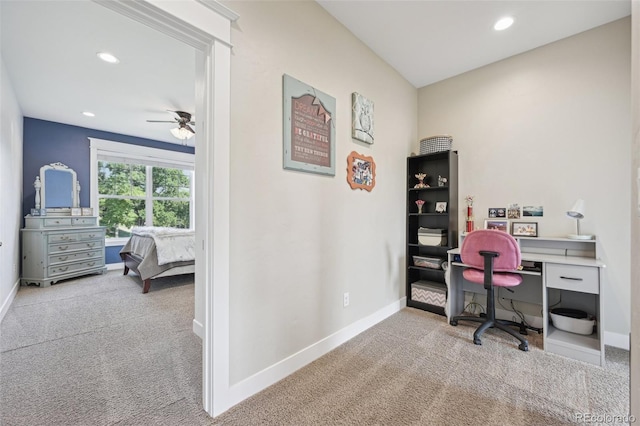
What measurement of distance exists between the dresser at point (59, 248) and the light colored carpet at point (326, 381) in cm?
166

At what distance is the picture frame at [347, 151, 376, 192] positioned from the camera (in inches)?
91.8

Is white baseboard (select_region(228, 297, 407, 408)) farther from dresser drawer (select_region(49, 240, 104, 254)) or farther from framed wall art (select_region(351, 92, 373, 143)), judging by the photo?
dresser drawer (select_region(49, 240, 104, 254))

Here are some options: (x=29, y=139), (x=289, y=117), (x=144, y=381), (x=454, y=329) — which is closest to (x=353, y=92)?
(x=289, y=117)

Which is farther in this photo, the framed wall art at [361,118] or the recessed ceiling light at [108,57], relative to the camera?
the recessed ceiling light at [108,57]

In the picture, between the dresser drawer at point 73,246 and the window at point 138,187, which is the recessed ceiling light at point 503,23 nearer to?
the window at point 138,187

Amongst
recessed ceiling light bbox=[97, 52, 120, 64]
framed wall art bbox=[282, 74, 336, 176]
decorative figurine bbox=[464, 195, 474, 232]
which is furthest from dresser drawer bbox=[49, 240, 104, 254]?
decorative figurine bbox=[464, 195, 474, 232]

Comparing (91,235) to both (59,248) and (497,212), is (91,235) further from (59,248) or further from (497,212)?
(497,212)

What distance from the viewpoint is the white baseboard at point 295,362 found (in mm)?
1559

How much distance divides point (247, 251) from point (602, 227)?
2846mm

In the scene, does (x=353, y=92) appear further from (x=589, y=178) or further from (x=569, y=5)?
(x=589, y=178)

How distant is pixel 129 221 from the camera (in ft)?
17.5

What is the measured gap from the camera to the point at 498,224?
274 centimetres

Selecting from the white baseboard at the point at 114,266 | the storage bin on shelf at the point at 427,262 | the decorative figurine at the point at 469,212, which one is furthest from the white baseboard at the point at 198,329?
the white baseboard at the point at 114,266

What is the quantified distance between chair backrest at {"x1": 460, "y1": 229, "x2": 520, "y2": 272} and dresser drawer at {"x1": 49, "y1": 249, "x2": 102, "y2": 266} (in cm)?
535
